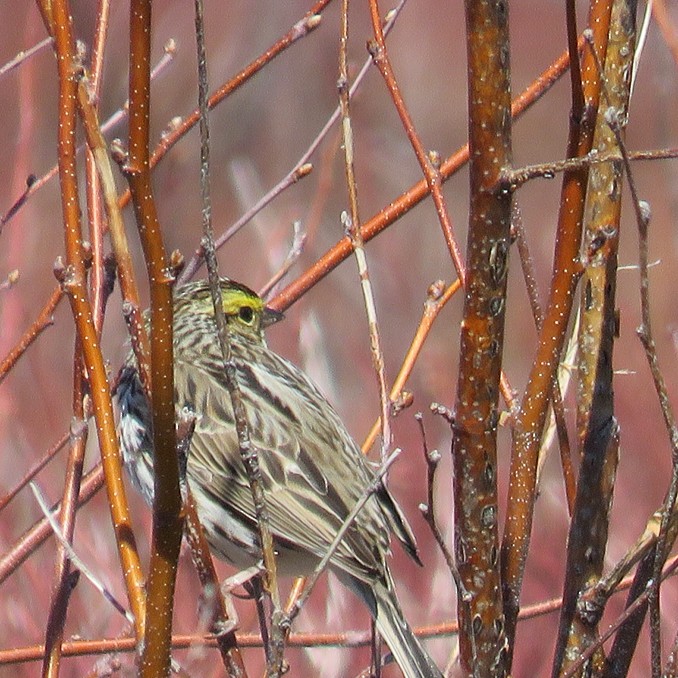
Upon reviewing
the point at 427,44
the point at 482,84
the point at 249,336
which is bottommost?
the point at 482,84

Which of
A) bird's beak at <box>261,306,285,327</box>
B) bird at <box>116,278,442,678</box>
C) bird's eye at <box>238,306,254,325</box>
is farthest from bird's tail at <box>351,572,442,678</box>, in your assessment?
bird's eye at <box>238,306,254,325</box>

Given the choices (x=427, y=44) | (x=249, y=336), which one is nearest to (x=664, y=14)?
(x=249, y=336)

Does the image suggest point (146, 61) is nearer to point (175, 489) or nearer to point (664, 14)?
point (175, 489)

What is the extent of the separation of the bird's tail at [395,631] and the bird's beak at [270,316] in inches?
31.3

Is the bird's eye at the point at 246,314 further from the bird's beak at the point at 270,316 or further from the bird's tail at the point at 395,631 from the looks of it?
the bird's tail at the point at 395,631

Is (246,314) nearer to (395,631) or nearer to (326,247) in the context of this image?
(395,631)

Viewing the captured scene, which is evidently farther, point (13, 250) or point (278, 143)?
point (278, 143)

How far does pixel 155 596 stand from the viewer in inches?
65.3

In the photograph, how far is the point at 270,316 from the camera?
3725 millimetres

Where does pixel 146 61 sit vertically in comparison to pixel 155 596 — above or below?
above

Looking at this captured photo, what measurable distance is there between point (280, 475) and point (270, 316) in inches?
20.1

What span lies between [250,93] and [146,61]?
954 cm

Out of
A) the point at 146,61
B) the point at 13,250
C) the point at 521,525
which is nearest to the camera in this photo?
the point at 146,61

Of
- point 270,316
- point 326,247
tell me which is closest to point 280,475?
point 270,316
